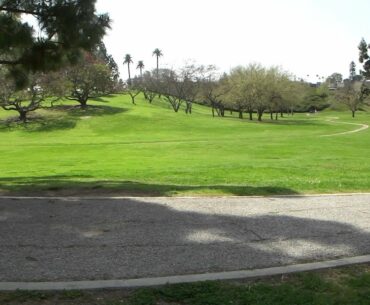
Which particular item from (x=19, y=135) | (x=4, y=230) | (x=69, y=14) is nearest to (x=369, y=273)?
(x=4, y=230)

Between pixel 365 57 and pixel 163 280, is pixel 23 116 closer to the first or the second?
pixel 365 57

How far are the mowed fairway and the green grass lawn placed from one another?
208 inches

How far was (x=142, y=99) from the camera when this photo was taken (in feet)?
359

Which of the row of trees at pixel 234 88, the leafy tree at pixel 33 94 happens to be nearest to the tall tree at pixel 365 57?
Result: the leafy tree at pixel 33 94

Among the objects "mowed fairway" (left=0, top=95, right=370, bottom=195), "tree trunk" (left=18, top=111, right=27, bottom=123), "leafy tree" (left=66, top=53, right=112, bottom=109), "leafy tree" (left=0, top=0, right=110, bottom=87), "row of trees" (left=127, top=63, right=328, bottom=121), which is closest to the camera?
"mowed fairway" (left=0, top=95, right=370, bottom=195)

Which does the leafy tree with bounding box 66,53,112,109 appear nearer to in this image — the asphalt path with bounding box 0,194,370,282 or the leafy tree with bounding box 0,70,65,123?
the leafy tree with bounding box 0,70,65,123

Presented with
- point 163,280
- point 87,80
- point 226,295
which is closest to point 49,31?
point 163,280

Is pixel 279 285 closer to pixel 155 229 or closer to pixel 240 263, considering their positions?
pixel 240 263

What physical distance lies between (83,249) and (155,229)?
123 centimetres

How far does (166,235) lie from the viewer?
6273 millimetres

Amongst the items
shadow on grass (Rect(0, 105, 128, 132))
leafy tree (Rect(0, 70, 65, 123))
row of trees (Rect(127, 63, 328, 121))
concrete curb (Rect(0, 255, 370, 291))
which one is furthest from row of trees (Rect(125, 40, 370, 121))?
concrete curb (Rect(0, 255, 370, 291))

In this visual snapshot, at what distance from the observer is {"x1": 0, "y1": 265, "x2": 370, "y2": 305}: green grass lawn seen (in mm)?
4137

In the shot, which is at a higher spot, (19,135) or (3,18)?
(3,18)

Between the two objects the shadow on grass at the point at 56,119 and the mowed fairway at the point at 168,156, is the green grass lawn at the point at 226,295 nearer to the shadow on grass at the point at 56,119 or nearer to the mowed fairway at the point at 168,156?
the mowed fairway at the point at 168,156
